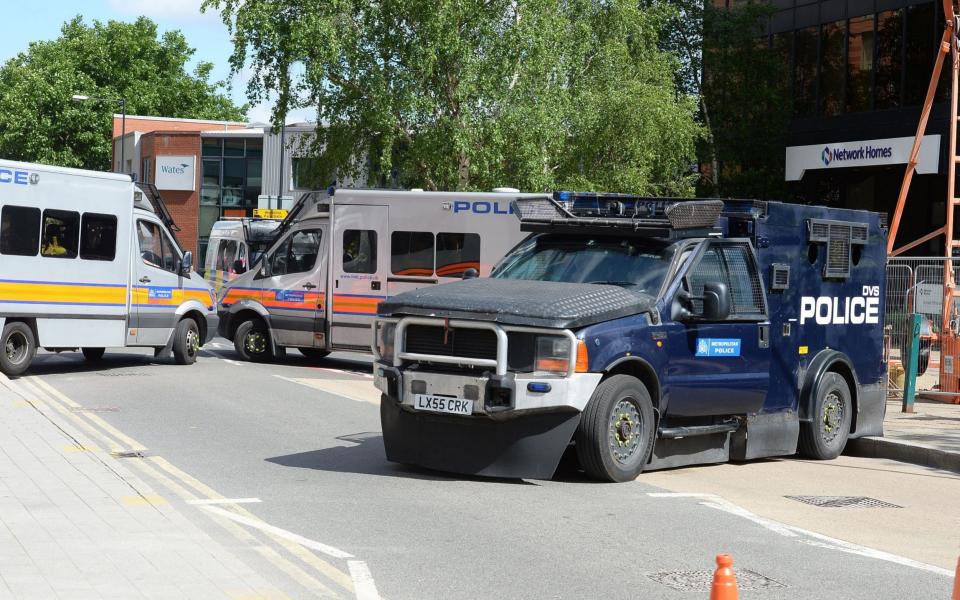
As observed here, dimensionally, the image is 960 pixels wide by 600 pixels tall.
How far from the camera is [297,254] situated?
73.6 ft

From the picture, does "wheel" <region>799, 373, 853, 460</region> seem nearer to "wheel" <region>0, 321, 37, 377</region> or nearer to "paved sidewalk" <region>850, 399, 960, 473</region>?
"paved sidewalk" <region>850, 399, 960, 473</region>

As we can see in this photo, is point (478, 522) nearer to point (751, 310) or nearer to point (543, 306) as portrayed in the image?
point (543, 306)

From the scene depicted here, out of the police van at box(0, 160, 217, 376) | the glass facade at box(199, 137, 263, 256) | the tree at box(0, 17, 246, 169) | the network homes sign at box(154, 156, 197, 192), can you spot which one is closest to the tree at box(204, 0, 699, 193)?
the police van at box(0, 160, 217, 376)

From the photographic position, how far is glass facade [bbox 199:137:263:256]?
68.0m

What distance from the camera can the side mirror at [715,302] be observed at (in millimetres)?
10547

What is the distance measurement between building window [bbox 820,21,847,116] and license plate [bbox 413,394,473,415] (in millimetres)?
30807

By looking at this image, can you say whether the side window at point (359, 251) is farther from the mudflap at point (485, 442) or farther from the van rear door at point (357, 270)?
the mudflap at point (485, 442)

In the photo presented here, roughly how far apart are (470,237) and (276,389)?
16.1ft

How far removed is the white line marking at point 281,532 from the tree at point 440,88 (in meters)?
22.1

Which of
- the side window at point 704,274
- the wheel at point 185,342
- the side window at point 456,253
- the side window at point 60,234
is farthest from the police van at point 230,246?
the side window at point 704,274

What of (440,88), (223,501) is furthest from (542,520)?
(440,88)

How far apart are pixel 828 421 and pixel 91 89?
269ft

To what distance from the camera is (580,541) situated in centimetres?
793

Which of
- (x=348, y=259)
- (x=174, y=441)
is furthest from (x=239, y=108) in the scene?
(x=174, y=441)
